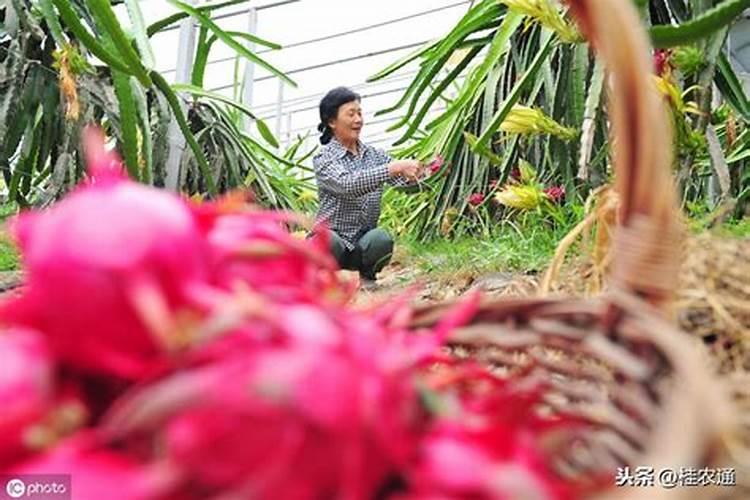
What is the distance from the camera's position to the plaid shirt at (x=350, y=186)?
2143 mm

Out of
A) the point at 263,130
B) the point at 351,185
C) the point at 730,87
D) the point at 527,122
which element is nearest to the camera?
the point at 527,122

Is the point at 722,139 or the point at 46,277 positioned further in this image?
the point at 722,139

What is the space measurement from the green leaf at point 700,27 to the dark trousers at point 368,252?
1.37 m

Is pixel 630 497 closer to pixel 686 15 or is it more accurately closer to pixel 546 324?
pixel 546 324

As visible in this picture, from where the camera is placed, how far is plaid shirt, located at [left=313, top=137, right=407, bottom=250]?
214 cm

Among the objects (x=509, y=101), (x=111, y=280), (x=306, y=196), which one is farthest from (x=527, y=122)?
(x=306, y=196)

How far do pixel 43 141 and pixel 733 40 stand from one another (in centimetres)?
136

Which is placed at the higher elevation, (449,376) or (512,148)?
(449,376)

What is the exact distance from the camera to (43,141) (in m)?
1.53

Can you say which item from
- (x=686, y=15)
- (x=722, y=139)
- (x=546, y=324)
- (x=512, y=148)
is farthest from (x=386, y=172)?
(x=546, y=324)

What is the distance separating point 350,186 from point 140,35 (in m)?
0.84

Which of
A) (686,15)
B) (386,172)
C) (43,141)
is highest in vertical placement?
(686,15)

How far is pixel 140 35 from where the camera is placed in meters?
1.38

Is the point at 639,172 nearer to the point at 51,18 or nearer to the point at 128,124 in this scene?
the point at 128,124
